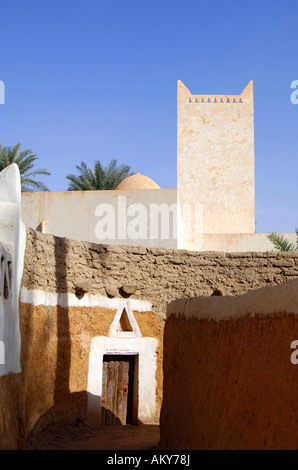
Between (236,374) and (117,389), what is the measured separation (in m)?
5.42

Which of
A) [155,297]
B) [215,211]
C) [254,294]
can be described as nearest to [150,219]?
[215,211]

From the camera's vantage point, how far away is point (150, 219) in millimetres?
14539

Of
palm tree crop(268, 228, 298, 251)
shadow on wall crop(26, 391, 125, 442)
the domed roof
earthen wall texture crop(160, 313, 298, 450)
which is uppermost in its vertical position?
the domed roof

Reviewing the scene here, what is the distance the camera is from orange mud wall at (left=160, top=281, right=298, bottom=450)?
3418mm

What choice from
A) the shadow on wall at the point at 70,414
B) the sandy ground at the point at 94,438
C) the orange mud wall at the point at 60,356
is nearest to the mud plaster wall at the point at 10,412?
the orange mud wall at the point at 60,356

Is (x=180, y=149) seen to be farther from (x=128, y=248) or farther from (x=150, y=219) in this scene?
(x=128, y=248)

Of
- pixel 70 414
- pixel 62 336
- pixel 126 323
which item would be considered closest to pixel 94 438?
pixel 70 414

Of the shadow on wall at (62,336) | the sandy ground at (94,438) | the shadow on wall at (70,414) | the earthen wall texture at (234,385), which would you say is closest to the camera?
the earthen wall texture at (234,385)

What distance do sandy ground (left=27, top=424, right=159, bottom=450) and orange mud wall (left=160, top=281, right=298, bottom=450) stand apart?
4.72 feet

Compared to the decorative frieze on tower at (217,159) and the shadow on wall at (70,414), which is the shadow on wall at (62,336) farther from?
the decorative frieze on tower at (217,159)

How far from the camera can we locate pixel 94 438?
8.02 meters

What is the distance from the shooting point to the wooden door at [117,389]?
907 centimetres

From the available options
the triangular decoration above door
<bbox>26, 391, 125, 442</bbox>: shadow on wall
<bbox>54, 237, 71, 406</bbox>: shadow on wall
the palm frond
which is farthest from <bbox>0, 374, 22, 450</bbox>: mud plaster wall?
the palm frond

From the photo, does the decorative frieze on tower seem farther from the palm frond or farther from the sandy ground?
the sandy ground
